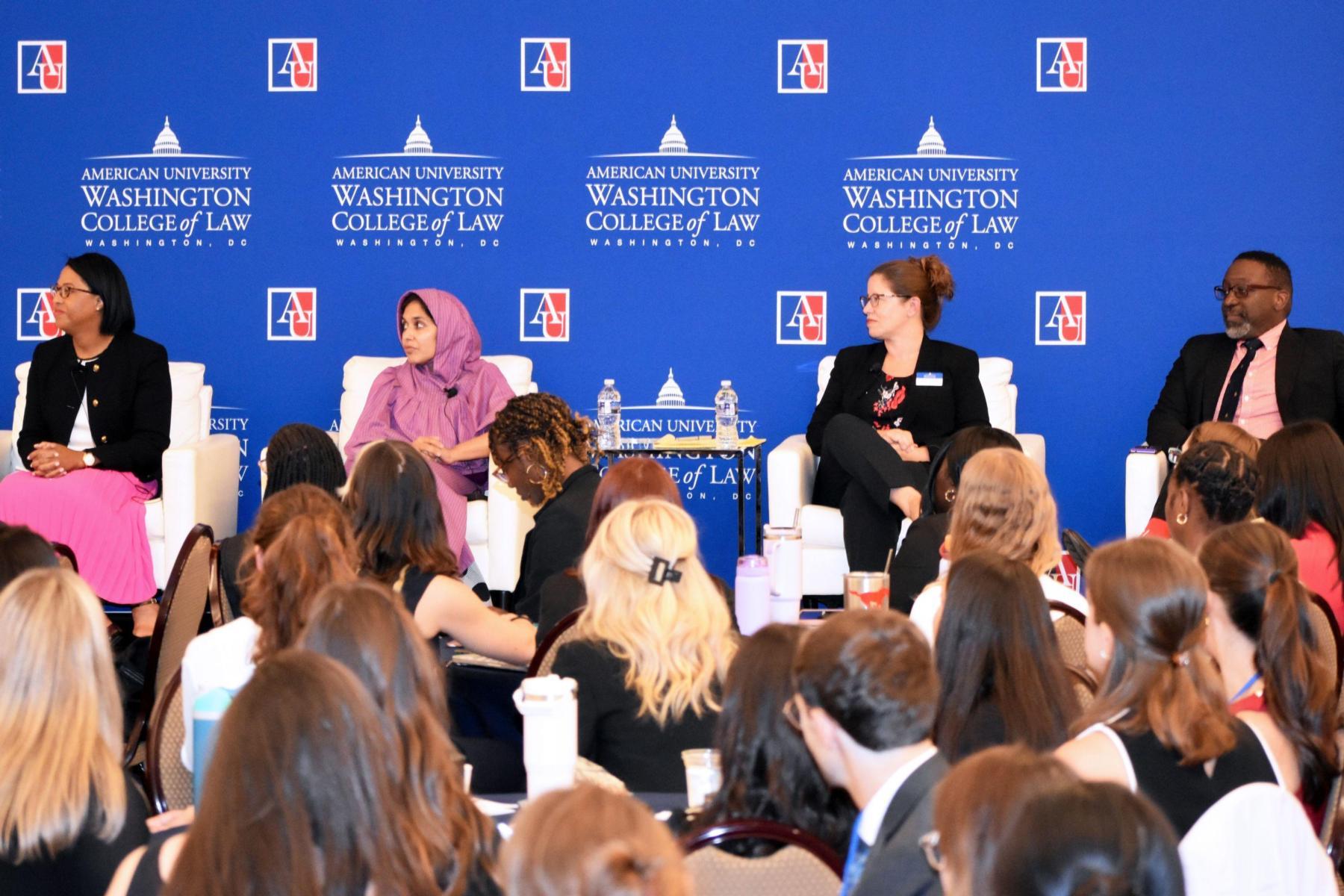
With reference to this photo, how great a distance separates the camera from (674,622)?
2.48 meters

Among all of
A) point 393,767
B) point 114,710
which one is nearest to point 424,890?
point 393,767

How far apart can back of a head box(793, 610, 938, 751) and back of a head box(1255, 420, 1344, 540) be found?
217 cm

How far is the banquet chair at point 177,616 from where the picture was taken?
11.5ft

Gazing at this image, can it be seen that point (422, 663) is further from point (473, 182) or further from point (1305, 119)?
point (1305, 119)

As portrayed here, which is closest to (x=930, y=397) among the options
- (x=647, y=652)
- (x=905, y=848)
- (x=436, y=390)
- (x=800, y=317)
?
(x=800, y=317)

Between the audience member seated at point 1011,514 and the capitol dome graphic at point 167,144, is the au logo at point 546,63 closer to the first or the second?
the capitol dome graphic at point 167,144

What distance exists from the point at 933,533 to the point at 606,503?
2.84ft

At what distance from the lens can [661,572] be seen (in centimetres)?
250

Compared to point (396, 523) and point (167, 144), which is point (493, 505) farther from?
point (396, 523)

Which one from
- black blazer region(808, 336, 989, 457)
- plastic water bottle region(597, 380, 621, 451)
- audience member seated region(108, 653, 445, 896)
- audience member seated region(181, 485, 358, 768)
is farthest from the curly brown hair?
audience member seated region(108, 653, 445, 896)

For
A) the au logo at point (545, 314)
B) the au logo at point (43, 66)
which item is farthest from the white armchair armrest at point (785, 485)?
the au logo at point (43, 66)

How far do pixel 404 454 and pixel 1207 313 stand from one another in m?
4.15

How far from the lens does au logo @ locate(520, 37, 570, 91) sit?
249 inches

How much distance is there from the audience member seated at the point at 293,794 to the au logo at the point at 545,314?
501cm
